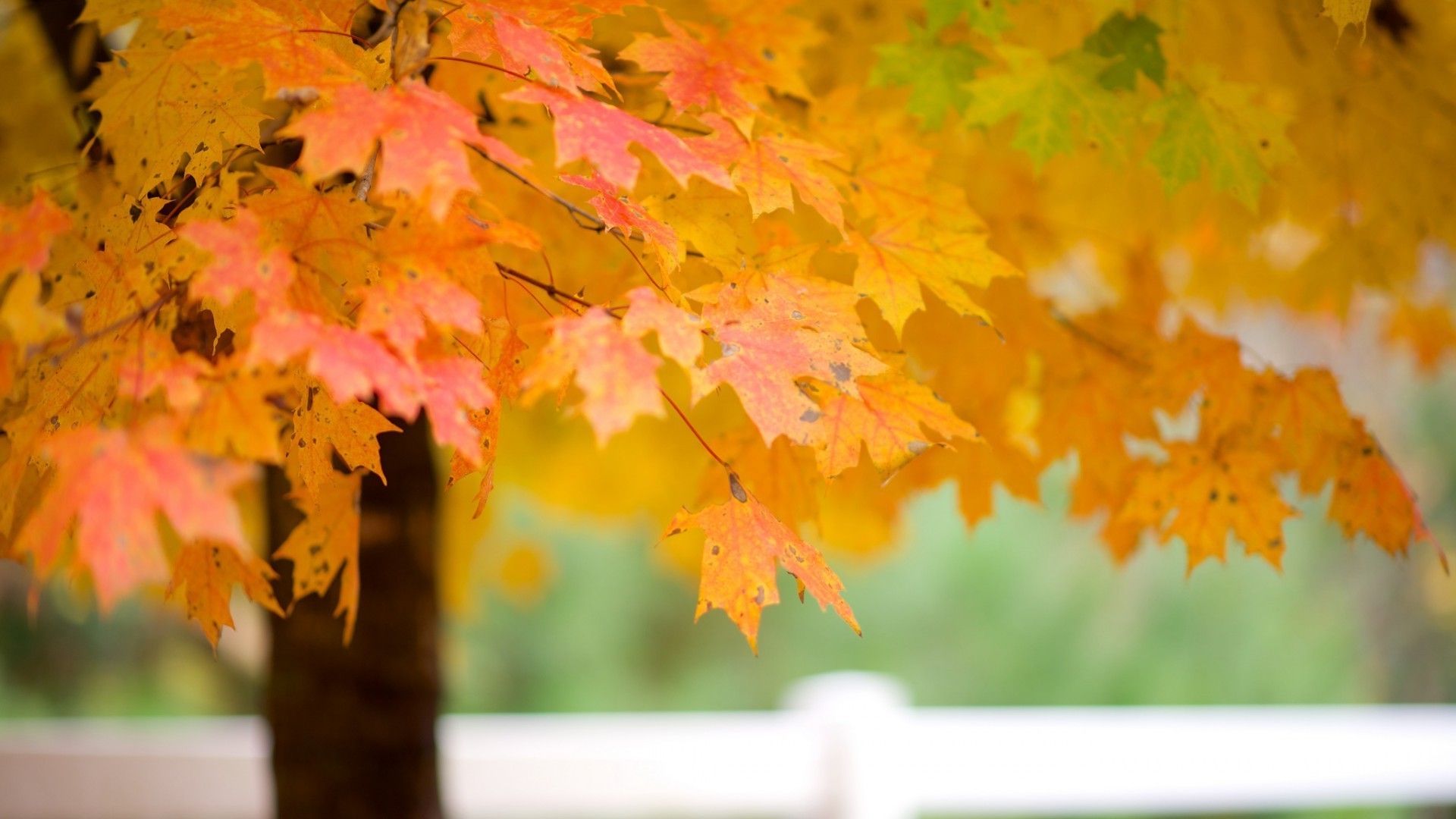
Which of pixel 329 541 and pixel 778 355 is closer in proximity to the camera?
pixel 778 355

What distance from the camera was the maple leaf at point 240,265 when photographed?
97cm

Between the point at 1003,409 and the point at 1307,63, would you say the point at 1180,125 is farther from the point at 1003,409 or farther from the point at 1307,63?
the point at 1003,409

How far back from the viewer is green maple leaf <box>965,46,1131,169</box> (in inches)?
63.7

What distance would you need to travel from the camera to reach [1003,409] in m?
2.13

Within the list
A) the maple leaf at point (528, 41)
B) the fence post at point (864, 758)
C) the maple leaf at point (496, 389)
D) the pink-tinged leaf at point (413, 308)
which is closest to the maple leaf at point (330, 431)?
the maple leaf at point (496, 389)

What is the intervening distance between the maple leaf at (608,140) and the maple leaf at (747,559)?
39 cm

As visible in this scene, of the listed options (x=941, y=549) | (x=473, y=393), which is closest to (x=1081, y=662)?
(x=941, y=549)

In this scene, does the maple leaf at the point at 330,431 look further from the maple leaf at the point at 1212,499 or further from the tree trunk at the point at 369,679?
the maple leaf at the point at 1212,499

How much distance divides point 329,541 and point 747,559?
2.82ft

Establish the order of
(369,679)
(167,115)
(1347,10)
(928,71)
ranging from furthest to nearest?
(369,679) < (928,71) < (167,115) < (1347,10)

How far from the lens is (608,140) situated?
3.70 feet

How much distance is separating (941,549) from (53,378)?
232 inches

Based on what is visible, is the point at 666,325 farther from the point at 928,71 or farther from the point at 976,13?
the point at 928,71

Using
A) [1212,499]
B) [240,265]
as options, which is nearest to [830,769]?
[1212,499]
